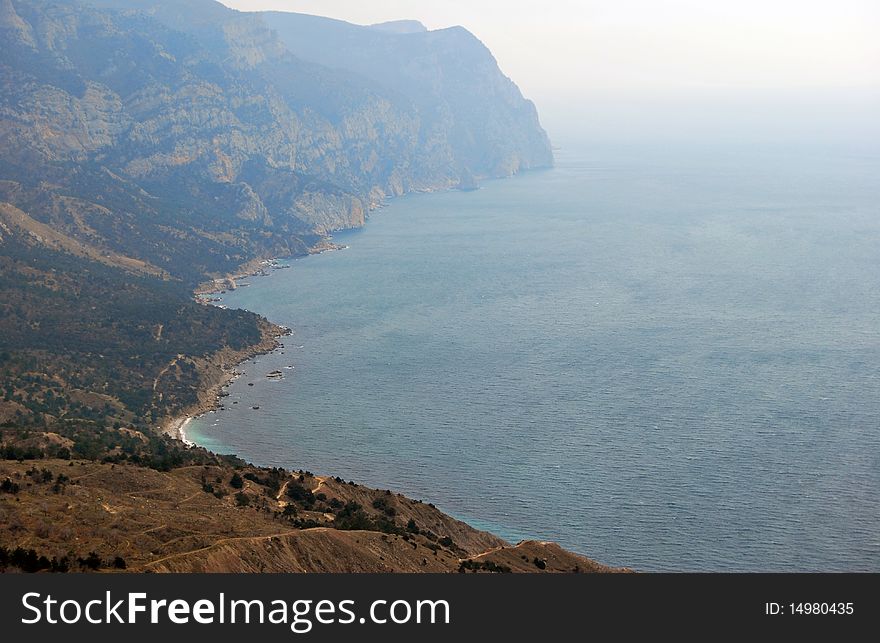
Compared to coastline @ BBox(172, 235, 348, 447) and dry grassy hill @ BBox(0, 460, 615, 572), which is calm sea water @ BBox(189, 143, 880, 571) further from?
dry grassy hill @ BBox(0, 460, 615, 572)

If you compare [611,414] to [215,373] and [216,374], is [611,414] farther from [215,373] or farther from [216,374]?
[215,373]

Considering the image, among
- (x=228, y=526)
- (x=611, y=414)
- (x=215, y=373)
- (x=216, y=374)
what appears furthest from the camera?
(x=215, y=373)

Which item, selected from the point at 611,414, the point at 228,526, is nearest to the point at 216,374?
the point at 611,414

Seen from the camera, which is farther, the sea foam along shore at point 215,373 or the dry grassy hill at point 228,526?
the sea foam along shore at point 215,373

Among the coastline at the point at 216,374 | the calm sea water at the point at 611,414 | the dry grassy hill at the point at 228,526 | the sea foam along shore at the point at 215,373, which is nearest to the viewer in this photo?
the dry grassy hill at the point at 228,526

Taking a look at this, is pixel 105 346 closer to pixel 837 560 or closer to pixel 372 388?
pixel 372 388

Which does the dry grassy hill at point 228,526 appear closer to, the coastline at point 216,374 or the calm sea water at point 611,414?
the calm sea water at point 611,414

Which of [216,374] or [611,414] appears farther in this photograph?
[216,374]

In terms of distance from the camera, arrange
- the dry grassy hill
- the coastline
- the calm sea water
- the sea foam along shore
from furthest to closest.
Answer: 1. the sea foam along shore
2. the coastline
3. the calm sea water
4. the dry grassy hill

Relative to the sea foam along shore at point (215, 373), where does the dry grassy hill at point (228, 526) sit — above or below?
above

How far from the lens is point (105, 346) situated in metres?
145

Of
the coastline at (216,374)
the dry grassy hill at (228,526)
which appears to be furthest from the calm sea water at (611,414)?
the dry grassy hill at (228,526)

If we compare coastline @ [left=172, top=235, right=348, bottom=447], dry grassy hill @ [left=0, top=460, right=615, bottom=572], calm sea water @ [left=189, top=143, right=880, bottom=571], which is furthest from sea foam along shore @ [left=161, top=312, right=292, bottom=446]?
dry grassy hill @ [left=0, top=460, right=615, bottom=572]

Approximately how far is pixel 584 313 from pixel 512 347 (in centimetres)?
2449
